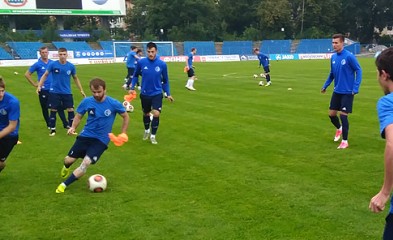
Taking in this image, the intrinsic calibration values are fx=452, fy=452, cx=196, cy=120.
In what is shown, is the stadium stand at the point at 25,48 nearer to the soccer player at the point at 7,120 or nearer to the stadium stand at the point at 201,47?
the stadium stand at the point at 201,47

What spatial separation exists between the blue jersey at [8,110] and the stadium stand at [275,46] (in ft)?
209

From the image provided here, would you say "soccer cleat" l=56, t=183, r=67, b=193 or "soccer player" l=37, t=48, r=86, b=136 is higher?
"soccer player" l=37, t=48, r=86, b=136

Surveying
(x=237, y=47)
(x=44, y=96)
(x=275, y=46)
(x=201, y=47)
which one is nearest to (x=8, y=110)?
(x=44, y=96)

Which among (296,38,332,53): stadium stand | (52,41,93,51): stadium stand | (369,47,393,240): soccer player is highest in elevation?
(369,47,393,240): soccer player

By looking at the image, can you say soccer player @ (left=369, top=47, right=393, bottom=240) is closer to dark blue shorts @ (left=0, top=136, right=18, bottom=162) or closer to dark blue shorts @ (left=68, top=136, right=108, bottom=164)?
dark blue shorts @ (left=68, top=136, right=108, bottom=164)

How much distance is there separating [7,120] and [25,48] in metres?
53.9

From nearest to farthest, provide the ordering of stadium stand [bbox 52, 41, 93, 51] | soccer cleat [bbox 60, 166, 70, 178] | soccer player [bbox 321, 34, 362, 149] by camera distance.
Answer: soccer cleat [bbox 60, 166, 70, 178] < soccer player [bbox 321, 34, 362, 149] < stadium stand [bbox 52, 41, 93, 51]

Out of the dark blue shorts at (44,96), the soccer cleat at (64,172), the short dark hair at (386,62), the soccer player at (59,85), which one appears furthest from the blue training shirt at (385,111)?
the dark blue shorts at (44,96)

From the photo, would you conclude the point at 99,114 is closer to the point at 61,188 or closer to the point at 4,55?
the point at 61,188

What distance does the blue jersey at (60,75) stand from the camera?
441 inches

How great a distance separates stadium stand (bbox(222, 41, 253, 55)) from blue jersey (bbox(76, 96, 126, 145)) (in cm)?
5979

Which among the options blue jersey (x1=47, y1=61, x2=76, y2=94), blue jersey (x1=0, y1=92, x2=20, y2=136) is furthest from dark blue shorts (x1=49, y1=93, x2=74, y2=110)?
blue jersey (x1=0, y1=92, x2=20, y2=136)

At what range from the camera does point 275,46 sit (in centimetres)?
7006

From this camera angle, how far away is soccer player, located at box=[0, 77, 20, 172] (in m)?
6.41
